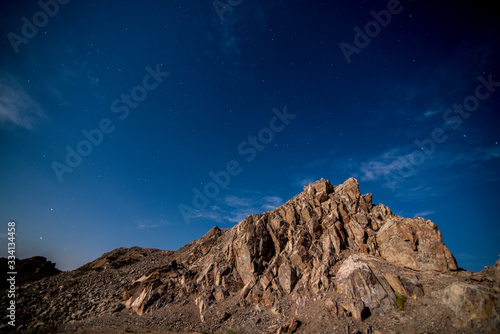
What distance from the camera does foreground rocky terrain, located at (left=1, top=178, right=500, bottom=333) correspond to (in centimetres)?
2270

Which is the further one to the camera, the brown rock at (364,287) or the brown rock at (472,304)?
the brown rock at (364,287)

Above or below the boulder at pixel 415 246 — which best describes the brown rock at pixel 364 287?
below

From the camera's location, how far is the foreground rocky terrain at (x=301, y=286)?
2270 centimetres

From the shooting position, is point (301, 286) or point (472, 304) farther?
point (301, 286)

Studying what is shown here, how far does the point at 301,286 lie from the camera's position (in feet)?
98.9

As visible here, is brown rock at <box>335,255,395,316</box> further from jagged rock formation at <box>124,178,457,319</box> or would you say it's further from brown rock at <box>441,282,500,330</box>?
brown rock at <box>441,282,500,330</box>

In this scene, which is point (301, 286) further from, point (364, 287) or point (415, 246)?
point (415, 246)

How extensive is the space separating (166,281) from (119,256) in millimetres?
29236

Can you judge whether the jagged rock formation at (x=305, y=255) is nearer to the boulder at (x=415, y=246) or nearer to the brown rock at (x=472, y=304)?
the boulder at (x=415, y=246)

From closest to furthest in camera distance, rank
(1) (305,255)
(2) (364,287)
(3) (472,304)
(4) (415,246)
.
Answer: (3) (472,304) → (2) (364,287) → (4) (415,246) → (1) (305,255)

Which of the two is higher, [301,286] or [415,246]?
[415,246]

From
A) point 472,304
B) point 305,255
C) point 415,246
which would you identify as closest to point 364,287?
point 305,255

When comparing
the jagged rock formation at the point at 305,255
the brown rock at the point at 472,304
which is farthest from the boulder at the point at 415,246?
the brown rock at the point at 472,304

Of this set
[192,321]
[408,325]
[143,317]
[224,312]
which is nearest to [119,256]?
[143,317]
